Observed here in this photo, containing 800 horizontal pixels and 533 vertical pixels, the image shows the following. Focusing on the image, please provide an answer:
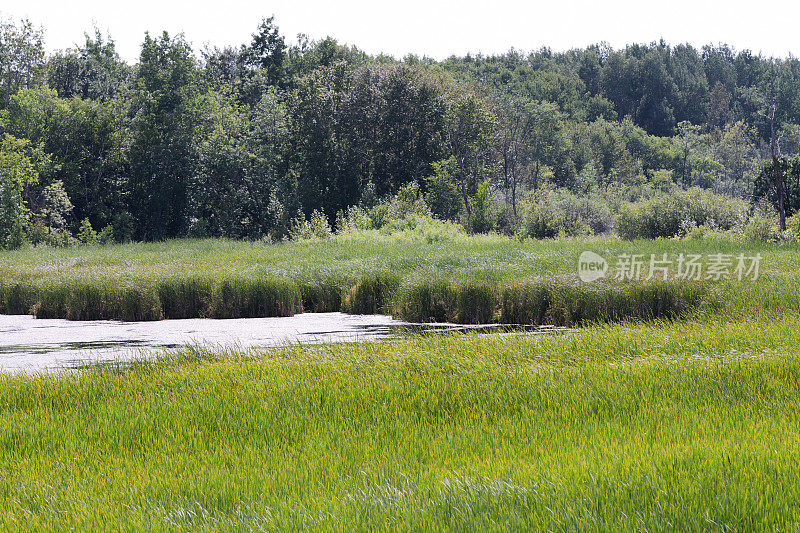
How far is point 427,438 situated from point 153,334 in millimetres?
11092

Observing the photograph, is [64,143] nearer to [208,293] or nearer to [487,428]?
[208,293]

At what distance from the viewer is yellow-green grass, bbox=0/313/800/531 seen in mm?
4320

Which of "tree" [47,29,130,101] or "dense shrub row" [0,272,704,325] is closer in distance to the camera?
"dense shrub row" [0,272,704,325]

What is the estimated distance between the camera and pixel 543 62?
117312mm

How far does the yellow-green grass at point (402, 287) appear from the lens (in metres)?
16.0

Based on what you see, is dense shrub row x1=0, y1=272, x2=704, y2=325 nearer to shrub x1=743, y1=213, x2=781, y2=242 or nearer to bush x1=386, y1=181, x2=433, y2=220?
shrub x1=743, y1=213, x2=781, y2=242

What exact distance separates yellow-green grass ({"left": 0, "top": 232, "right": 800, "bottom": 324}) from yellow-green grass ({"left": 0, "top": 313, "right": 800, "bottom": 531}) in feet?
16.5

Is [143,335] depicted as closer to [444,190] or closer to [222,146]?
[222,146]

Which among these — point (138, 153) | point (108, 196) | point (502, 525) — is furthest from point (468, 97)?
point (502, 525)

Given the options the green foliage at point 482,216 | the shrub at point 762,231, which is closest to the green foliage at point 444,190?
the green foliage at point 482,216

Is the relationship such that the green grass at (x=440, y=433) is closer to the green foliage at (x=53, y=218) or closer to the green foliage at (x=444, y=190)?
the green foliage at (x=444, y=190)

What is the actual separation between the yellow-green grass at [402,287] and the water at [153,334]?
998mm

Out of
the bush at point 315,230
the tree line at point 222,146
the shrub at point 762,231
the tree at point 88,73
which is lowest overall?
the bush at point 315,230

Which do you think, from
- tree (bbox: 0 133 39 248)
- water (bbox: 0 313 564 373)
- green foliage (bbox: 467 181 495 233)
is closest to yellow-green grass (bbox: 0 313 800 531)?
water (bbox: 0 313 564 373)
